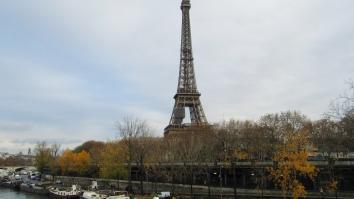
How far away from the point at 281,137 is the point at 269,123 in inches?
270

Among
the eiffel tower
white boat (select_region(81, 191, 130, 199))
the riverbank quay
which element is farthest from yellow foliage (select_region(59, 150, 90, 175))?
white boat (select_region(81, 191, 130, 199))

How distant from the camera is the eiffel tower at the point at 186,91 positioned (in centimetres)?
9799

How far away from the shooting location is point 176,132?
92000 mm

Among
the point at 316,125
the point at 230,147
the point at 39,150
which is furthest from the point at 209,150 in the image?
the point at 39,150

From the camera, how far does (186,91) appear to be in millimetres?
102812

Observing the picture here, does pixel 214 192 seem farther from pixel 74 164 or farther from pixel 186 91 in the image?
pixel 74 164

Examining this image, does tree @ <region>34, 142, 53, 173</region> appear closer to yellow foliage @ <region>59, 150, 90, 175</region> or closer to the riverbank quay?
yellow foliage @ <region>59, 150, 90, 175</region>

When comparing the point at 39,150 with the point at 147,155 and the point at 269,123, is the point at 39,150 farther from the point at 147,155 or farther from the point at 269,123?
the point at 269,123

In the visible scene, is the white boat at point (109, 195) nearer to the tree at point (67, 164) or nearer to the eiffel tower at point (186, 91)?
the eiffel tower at point (186, 91)

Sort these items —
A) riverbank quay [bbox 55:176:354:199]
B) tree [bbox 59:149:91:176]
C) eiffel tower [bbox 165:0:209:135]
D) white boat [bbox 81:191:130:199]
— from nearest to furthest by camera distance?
riverbank quay [bbox 55:176:354:199], white boat [bbox 81:191:130:199], eiffel tower [bbox 165:0:209:135], tree [bbox 59:149:91:176]

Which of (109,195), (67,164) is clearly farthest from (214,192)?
(67,164)

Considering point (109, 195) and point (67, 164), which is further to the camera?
point (67, 164)

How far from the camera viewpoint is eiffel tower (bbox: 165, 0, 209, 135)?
97988 mm

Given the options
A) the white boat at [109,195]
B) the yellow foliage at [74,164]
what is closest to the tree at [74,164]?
the yellow foliage at [74,164]
